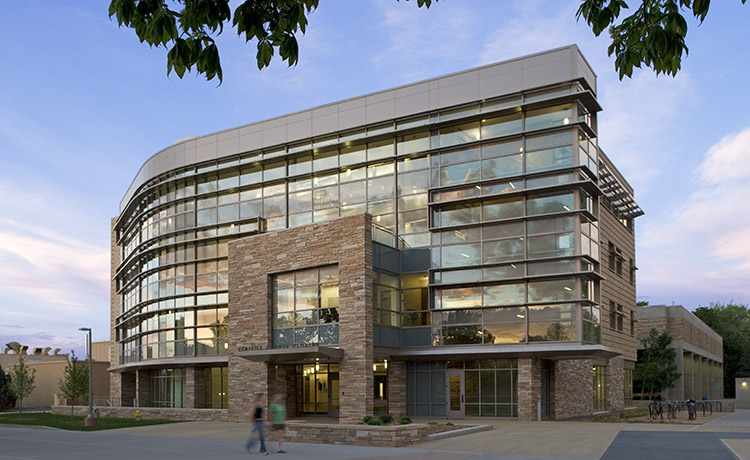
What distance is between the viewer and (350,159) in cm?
3597

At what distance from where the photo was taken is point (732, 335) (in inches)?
3875

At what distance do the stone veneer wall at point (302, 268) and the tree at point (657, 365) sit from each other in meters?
28.0

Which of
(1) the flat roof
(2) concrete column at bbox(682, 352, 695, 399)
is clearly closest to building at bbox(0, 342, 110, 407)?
(1) the flat roof

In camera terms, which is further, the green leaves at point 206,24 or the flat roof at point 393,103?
the flat roof at point 393,103

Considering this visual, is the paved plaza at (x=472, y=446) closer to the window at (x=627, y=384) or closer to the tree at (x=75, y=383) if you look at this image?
the tree at (x=75, y=383)

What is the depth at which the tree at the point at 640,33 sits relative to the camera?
5.62 meters

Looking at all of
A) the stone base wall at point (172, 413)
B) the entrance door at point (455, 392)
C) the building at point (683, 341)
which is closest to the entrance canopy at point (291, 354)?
the stone base wall at point (172, 413)

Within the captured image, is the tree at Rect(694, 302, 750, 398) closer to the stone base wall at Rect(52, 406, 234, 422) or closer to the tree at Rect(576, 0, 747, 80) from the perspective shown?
the stone base wall at Rect(52, 406, 234, 422)

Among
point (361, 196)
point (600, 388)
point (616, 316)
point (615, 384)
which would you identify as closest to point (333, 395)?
point (361, 196)

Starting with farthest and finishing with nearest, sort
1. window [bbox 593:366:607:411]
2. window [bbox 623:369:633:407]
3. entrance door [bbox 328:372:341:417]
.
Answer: window [bbox 623:369:633:407] → window [bbox 593:366:607:411] → entrance door [bbox 328:372:341:417]

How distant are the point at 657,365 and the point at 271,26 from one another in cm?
4906

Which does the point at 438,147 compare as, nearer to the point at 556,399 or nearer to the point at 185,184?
the point at 556,399

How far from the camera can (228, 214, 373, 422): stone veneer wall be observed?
29.5m

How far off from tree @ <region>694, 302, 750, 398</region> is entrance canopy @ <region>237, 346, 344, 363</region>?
7869cm
